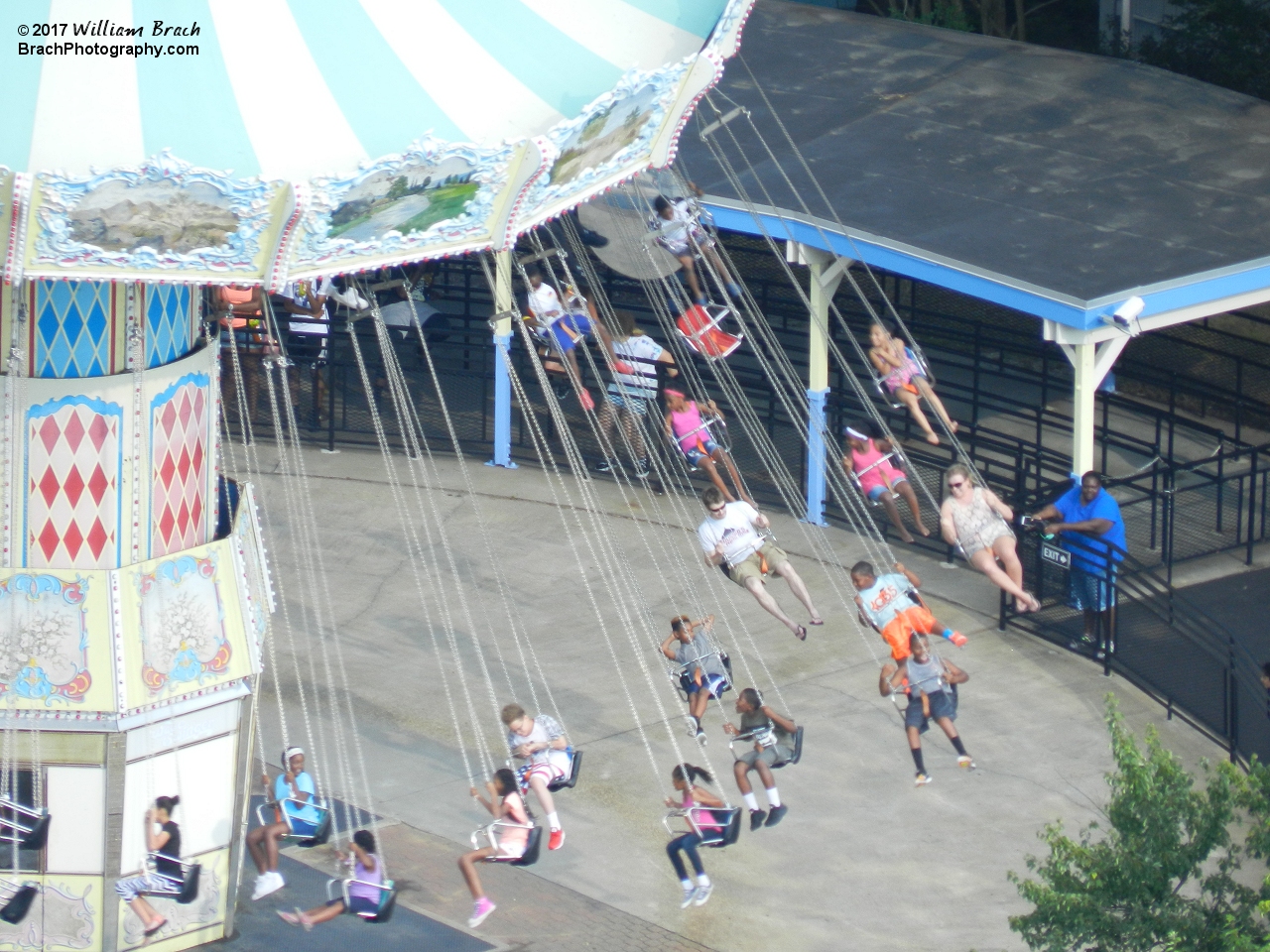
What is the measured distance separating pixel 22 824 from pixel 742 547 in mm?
5744

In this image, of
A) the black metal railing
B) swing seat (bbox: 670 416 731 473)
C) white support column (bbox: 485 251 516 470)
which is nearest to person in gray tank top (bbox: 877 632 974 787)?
the black metal railing

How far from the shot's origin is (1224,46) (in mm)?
27281

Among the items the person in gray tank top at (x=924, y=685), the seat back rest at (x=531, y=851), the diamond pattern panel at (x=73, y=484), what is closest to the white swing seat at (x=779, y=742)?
the person in gray tank top at (x=924, y=685)

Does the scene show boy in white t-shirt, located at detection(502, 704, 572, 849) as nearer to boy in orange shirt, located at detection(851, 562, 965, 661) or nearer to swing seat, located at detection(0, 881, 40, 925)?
boy in orange shirt, located at detection(851, 562, 965, 661)

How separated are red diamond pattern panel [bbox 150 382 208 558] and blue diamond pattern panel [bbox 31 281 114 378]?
505mm

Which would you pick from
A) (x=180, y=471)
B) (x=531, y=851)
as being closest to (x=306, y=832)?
(x=531, y=851)

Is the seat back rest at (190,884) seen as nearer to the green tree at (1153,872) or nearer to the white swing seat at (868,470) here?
the green tree at (1153,872)

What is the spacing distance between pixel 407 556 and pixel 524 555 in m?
1.04

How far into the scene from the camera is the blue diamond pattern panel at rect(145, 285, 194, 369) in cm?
1295

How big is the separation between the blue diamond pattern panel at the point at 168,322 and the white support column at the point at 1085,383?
23.4 feet

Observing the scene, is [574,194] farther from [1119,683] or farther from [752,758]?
[1119,683]

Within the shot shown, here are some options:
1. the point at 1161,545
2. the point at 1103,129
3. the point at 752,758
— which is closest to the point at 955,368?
the point at 1103,129

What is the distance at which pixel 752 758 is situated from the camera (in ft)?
46.6

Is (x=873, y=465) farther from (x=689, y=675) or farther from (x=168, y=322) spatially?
(x=168, y=322)
